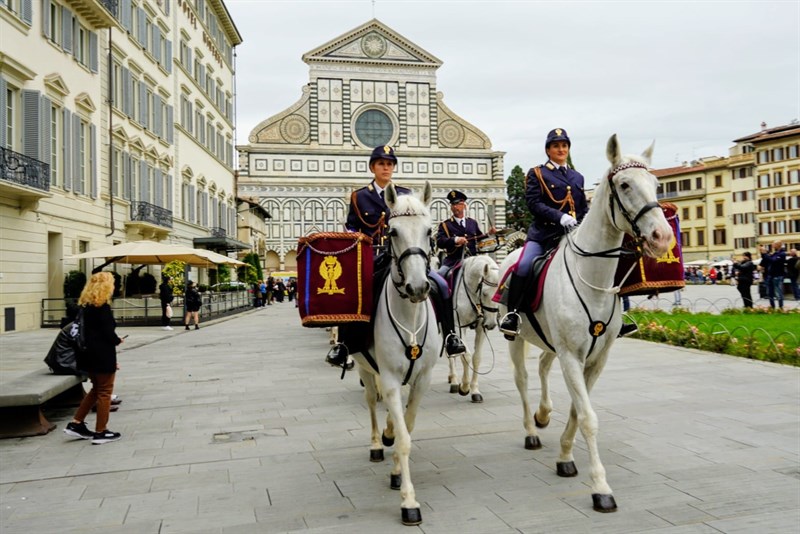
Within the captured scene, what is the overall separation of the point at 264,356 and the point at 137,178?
19171 millimetres

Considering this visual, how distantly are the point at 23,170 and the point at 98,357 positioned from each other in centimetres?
1496

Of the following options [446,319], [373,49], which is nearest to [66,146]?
[446,319]

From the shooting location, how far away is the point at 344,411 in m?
8.33

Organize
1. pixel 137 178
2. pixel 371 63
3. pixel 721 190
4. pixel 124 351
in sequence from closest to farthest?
1. pixel 124 351
2. pixel 137 178
3. pixel 721 190
4. pixel 371 63

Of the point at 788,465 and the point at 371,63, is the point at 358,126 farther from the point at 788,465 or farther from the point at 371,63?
the point at 788,465

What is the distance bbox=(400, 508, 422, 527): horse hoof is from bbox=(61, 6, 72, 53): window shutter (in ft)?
78.1

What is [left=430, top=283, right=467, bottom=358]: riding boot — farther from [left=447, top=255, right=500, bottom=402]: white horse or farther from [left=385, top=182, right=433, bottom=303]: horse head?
[left=447, top=255, right=500, bottom=402]: white horse

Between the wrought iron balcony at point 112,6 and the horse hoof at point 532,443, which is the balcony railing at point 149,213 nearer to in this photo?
the wrought iron balcony at point 112,6

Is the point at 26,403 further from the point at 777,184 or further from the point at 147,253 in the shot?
the point at 777,184

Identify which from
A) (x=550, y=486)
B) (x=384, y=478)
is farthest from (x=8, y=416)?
(x=550, y=486)

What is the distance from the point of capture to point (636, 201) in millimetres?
4504

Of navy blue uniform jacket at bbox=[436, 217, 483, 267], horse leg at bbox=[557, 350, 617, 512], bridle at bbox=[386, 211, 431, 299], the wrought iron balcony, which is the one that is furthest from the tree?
bridle at bbox=[386, 211, 431, 299]

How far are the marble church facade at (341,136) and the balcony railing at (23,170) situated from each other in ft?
182

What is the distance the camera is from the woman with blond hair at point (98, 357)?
709cm
